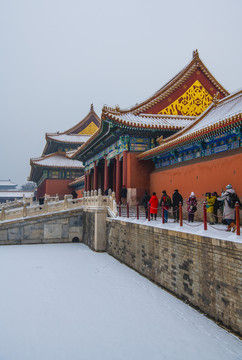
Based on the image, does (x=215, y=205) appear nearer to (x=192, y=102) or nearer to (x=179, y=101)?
(x=179, y=101)

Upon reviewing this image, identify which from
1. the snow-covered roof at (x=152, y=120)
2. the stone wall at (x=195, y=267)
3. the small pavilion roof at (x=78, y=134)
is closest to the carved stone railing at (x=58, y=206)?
the snow-covered roof at (x=152, y=120)

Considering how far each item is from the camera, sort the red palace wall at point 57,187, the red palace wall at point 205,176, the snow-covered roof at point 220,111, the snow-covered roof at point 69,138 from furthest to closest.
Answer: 1. the snow-covered roof at point 69,138
2. the red palace wall at point 57,187
3. the snow-covered roof at point 220,111
4. the red palace wall at point 205,176

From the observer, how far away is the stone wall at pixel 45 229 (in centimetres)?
1712

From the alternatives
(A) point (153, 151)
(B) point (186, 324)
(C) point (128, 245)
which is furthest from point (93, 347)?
(A) point (153, 151)

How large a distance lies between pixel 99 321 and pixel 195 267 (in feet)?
8.20

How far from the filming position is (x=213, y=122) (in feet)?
38.6

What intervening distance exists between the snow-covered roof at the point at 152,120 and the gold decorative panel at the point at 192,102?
499 millimetres

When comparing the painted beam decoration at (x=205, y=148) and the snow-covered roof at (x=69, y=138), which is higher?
the snow-covered roof at (x=69, y=138)

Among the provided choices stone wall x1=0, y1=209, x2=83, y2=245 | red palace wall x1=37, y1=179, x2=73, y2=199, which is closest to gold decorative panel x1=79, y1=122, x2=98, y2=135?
red palace wall x1=37, y1=179, x2=73, y2=199

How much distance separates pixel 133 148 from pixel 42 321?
11.1m

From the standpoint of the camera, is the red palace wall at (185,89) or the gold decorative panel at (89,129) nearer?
the red palace wall at (185,89)

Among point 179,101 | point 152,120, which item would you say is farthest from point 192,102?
point 152,120

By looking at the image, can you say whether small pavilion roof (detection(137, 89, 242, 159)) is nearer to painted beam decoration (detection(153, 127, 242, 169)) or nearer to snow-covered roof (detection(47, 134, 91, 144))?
painted beam decoration (detection(153, 127, 242, 169))

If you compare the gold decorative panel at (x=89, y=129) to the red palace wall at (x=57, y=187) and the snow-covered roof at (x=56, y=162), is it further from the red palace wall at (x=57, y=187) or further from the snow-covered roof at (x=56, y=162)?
the red palace wall at (x=57, y=187)
